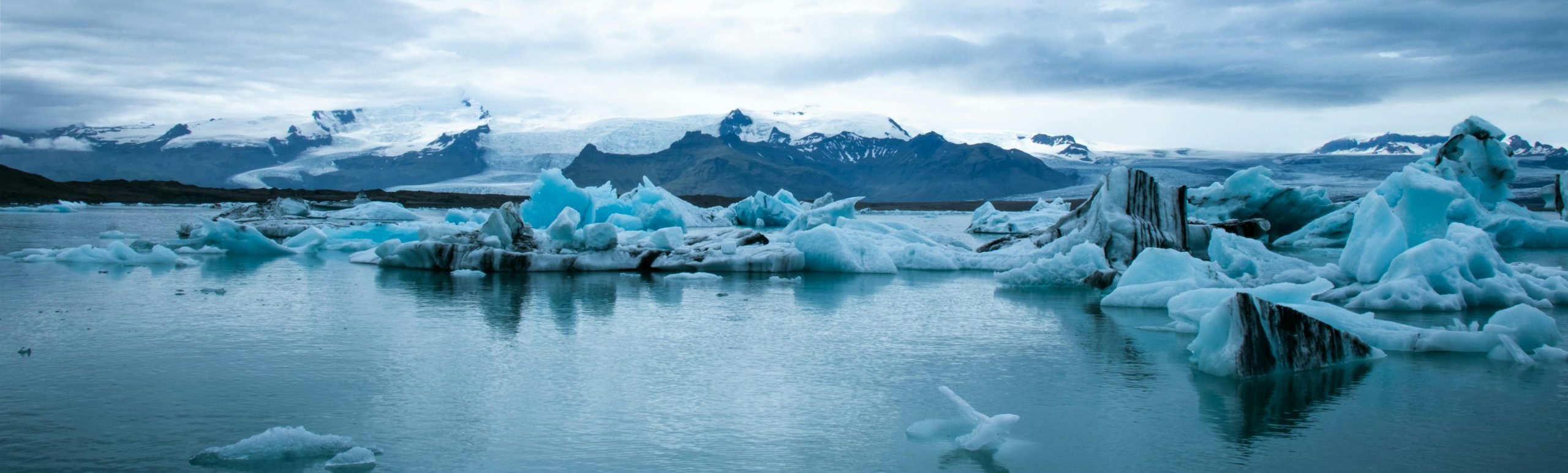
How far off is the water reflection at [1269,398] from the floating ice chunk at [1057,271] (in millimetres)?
5328

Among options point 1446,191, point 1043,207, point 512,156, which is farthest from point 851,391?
point 512,156

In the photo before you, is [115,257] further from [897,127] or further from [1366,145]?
[1366,145]

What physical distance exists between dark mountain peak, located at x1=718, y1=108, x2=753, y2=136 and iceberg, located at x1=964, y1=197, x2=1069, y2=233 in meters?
112

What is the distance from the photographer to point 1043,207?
3180 cm

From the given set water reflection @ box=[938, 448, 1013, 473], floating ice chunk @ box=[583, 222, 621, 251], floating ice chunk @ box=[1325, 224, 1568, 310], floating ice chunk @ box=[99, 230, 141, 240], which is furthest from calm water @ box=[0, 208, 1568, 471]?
floating ice chunk @ box=[99, 230, 141, 240]

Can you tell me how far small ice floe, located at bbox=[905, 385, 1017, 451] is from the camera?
13.6 feet

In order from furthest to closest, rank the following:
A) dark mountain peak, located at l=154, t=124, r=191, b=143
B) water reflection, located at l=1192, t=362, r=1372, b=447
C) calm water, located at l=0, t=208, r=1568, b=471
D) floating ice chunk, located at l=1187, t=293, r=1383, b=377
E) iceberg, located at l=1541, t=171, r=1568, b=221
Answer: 1. dark mountain peak, located at l=154, t=124, r=191, b=143
2. iceberg, located at l=1541, t=171, r=1568, b=221
3. floating ice chunk, located at l=1187, t=293, r=1383, b=377
4. water reflection, located at l=1192, t=362, r=1372, b=447
5. calm water, located at l=0, t=208, r=1568, b=471

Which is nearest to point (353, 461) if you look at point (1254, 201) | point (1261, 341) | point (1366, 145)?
point (1261, 341)

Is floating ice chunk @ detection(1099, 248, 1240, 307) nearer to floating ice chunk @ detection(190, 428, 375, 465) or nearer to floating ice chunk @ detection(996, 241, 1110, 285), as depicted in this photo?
floating ice chunk @ detection(996, 241, 1110, 285)

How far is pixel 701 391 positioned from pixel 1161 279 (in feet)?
18.7

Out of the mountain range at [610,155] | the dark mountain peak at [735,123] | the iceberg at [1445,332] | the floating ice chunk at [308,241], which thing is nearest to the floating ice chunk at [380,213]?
the floating ice chunk at [308,241]

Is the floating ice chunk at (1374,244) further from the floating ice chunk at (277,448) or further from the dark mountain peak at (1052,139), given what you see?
the dark mountain peak at (1052,139)

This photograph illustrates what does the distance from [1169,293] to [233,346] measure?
278 inches

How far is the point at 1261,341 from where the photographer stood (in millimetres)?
5758
